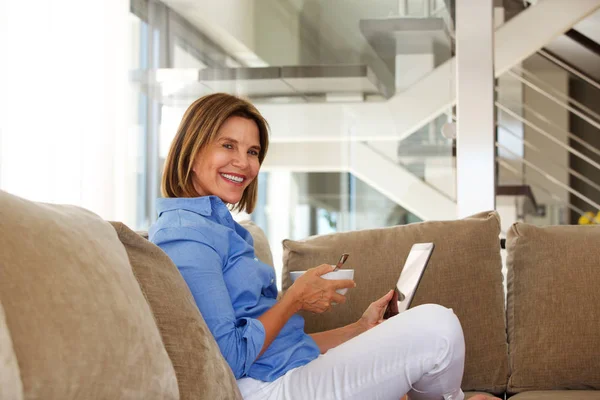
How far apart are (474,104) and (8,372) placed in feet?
8.78

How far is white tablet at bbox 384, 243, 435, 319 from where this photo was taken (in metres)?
1.78

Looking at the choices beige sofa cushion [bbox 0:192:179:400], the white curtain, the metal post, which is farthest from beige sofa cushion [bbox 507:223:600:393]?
the white curtain

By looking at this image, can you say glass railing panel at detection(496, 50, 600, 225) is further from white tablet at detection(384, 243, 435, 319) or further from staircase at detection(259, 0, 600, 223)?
white tablet at detection(384, 243, 435, 319)

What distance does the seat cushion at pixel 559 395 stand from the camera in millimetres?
1959

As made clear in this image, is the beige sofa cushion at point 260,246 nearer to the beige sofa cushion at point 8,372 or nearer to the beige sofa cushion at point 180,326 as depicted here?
the beige sofa cushion at point 180,326

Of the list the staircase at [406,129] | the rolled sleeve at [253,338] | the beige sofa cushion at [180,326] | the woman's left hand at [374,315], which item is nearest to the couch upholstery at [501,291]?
the woman's left hand at [374,315]

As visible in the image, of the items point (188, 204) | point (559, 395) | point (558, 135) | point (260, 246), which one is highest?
point (558, 135)

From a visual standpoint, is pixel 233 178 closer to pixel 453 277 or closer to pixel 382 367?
pixel 382 367

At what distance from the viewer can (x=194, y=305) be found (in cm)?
144

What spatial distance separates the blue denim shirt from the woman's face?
0.29ft

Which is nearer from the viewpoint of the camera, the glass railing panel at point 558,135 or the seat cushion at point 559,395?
the seat cushion at point 559,395

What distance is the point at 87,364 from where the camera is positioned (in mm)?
1033

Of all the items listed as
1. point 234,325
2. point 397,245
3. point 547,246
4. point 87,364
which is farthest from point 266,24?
point 87,364

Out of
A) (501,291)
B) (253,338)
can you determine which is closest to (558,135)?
(501,291)
